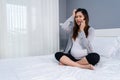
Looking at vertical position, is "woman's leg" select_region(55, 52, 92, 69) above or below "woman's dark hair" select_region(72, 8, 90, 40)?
below

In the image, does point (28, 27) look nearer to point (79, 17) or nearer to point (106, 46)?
point (79, 17)

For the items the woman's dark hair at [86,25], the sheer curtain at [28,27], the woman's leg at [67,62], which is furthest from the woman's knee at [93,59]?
the sheer curtain at [28,27]

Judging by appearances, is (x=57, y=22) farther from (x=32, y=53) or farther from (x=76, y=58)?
(x=76, y=58)

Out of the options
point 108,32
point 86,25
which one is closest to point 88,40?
point 86,25

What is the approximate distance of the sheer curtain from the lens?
106 inches

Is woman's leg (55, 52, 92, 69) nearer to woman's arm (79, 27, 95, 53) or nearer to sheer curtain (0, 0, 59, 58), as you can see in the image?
woman's arm (79, 27, 95, 53)

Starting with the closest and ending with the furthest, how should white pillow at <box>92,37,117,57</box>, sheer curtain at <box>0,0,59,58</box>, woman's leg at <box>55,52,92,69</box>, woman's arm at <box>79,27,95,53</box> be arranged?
woman's leg at <box>55,52,92,69</box> < woman's arm at <box>79,27,95,53</box> < white pillow at <box>92,37,117,57</box> < sheer curtain at <box>0,0,59,58</box>

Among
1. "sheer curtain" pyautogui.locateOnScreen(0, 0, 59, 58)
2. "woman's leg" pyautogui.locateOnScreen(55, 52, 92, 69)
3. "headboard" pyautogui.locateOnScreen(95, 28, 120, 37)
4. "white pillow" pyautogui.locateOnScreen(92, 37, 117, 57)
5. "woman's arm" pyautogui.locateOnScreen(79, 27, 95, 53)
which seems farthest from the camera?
"sheer curtain" pyautogui.locateOnScreen(0, 0, 59, 58)

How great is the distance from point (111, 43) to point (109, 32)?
0.93ft

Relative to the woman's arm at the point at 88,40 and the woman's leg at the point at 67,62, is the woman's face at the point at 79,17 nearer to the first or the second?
the woman's arm at the point at 88,40

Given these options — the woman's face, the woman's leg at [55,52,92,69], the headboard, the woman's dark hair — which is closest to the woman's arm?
the woman's dark hair

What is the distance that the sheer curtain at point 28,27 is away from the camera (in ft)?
8.82

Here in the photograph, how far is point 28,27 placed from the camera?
9.49ft

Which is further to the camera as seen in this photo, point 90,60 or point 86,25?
point 86,25
